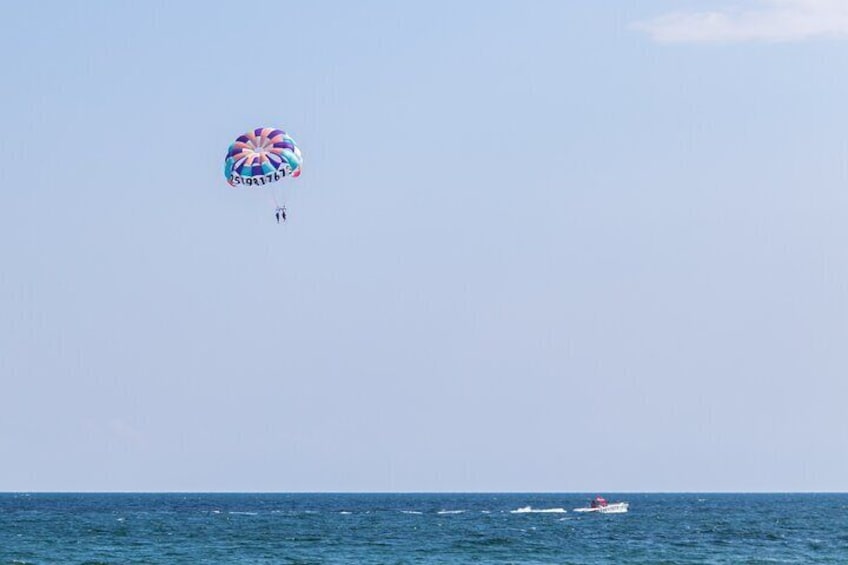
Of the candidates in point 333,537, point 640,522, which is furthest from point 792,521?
point 333,537

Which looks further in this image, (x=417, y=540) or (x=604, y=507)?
(x=604, y=507)

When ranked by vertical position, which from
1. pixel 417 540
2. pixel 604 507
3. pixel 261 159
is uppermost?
pixel 261 159


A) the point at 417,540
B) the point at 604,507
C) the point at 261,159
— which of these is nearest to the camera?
the point at 261,159

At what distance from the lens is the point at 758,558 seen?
86.3m

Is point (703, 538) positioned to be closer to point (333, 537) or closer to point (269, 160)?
point (333, 537)

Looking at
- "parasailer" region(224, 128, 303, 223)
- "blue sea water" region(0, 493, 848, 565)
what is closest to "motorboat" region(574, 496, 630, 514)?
"blue sea water" region(0, 493, 848, 565)

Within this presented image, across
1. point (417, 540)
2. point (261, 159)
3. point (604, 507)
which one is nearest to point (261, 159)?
point (261, 159)

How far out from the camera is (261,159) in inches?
2926

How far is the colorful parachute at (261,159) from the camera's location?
73.5m

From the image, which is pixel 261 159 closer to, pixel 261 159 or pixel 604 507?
pixel 261 159

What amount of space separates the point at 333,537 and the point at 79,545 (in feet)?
66.0

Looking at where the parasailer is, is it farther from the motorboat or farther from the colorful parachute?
the motorboat

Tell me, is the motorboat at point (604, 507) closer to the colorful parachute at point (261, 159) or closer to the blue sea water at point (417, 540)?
the blue sea water at point (417, 540)

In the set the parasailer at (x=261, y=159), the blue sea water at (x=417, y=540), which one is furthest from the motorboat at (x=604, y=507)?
the parasailer at (x=261, y=159)
